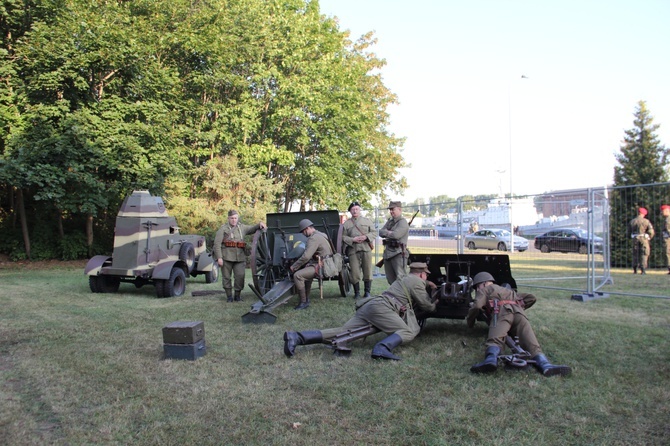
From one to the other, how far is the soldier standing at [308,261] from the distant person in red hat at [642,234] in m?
8.51

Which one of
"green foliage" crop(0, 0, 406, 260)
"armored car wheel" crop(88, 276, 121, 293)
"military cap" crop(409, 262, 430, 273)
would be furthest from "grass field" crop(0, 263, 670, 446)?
"green foliage" crop(0, 0, 406, 260)

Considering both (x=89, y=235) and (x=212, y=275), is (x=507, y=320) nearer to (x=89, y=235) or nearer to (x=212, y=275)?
(x=212, y=275)

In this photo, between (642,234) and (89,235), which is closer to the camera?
(642,234)

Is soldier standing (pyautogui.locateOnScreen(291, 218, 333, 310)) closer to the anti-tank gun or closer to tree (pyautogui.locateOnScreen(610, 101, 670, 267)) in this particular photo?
the anti-tank gun

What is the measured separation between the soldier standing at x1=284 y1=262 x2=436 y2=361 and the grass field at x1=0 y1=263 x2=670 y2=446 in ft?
0.61

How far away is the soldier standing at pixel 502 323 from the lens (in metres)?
5.01

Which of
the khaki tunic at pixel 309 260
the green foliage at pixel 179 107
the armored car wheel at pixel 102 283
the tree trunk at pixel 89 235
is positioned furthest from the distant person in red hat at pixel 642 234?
the tree trunk at pixel 89 235

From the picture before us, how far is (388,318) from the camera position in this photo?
597cm

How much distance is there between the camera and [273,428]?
3842mm

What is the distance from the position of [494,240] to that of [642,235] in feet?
13.6

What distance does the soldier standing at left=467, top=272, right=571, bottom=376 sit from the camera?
5.01m

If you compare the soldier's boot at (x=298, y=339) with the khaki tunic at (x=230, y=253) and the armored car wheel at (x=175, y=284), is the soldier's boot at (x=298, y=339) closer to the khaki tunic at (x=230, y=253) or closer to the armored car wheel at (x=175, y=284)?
the khaki tunic at (x=230, y=253)

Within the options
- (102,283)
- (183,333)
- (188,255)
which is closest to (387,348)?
(183,333)

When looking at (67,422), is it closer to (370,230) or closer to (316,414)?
(316,414)
